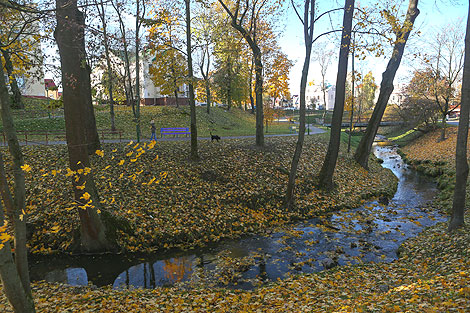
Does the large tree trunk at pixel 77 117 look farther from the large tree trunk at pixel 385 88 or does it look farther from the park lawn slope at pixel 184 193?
the large tree trunk at pixel 385 88

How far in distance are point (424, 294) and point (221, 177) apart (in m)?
8.98

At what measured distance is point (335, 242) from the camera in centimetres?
963

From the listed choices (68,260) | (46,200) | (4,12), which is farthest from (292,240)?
(4,12)

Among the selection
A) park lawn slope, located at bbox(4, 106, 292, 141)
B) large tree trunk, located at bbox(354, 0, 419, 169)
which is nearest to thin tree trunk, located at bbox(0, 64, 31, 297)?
park lawn slope, located at bbox(4, 106, 292, 141)

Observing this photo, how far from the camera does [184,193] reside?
1153 cm

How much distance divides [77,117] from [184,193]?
196 inches

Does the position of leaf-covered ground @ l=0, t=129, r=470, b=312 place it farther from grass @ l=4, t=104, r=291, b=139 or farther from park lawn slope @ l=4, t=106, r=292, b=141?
grass @ l=4, t=104, r=291, b=139

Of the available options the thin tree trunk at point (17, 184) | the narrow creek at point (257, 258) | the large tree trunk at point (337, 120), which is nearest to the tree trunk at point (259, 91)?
the large tree trunk at point (337, 120)

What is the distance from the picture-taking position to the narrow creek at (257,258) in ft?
24.8

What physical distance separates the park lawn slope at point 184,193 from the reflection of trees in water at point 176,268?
2.70ft

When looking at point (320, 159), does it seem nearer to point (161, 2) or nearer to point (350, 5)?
point (350, 5)

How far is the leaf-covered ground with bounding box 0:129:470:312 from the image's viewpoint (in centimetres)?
501

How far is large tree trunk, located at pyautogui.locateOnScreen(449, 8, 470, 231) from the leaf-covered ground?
2.21ft

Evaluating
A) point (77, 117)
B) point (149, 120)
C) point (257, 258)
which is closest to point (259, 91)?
point (257, 258)
